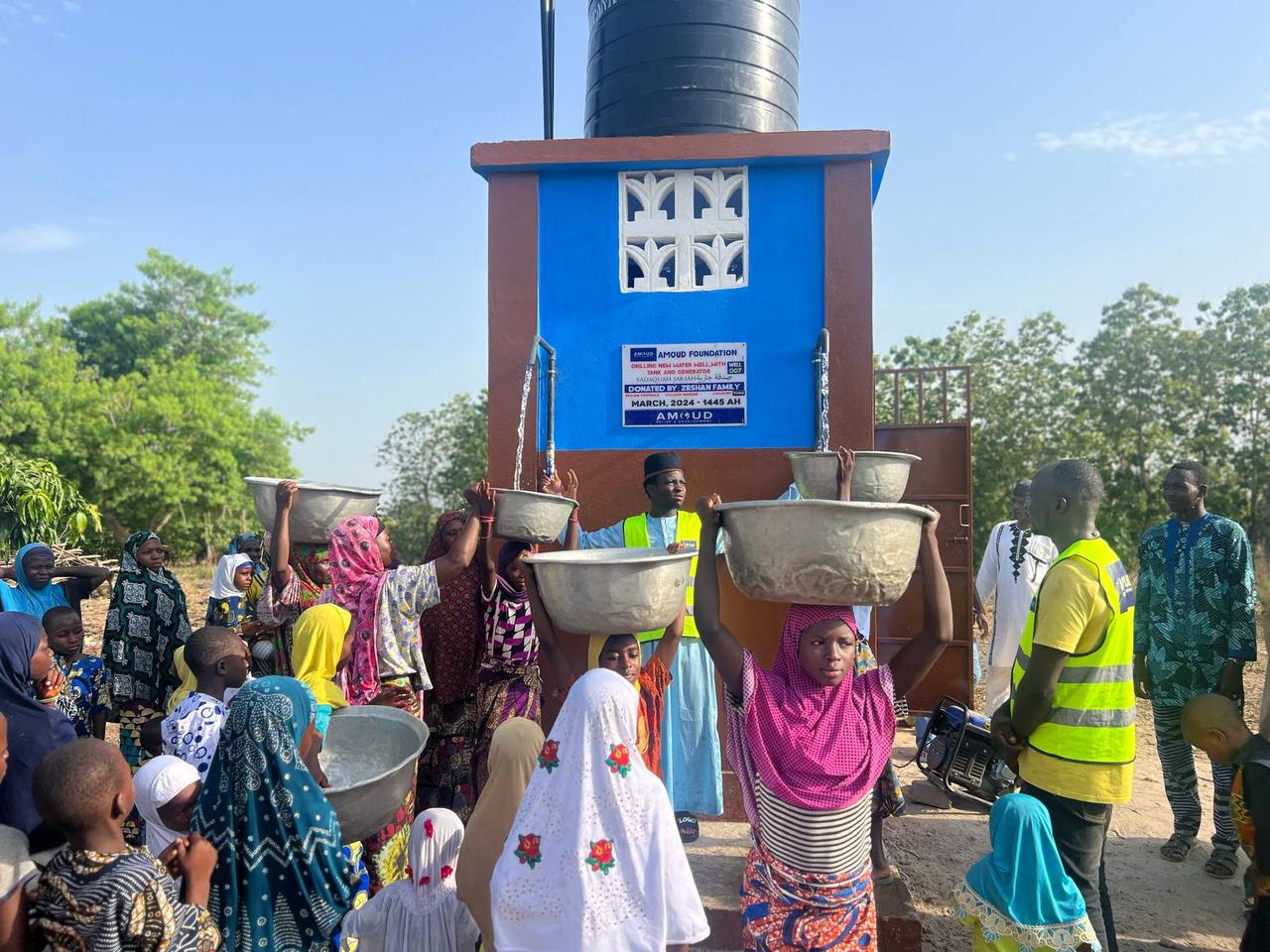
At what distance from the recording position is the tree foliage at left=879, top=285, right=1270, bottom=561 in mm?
16109

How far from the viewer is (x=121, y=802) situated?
206cm

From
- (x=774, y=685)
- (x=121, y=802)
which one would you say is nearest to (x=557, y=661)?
(x=774, y=685)

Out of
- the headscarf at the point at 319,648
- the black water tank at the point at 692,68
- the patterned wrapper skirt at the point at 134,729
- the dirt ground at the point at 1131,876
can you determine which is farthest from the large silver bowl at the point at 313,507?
the black water tank at the point at 692,68

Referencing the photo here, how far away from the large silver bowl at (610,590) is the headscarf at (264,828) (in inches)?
33.2

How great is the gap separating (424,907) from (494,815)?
31 cm

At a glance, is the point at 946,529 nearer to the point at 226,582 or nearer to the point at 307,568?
the point at 307,568

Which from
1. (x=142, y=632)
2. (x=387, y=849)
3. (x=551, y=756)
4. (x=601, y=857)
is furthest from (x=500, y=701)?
(x=142, y=632)

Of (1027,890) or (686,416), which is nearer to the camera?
(1027,890)

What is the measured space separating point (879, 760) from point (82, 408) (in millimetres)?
23326

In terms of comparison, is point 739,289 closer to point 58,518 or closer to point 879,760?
point 879,760

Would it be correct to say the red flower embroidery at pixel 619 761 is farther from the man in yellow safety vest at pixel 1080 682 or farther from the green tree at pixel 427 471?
the green tree at pixel 427 471

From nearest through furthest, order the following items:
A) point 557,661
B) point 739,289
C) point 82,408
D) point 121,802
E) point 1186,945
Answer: point 121,802, point 557,661, point 1186,945, point 739,289, point 82,408

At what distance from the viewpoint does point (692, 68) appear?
234 inches

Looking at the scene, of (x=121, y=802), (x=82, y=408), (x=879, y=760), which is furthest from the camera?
(x=82, y=408)
